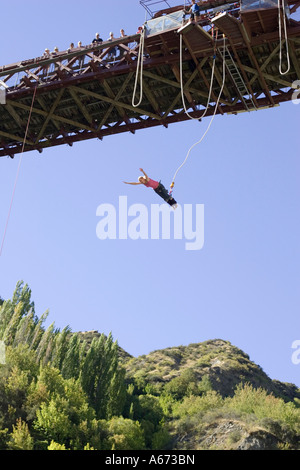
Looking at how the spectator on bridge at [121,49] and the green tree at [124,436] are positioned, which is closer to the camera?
the spectator on bridge at [121,49]

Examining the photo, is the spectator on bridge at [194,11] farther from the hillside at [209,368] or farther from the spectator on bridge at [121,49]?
the hillside at [209,368]

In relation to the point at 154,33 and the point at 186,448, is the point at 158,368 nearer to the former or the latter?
the point at 186,448

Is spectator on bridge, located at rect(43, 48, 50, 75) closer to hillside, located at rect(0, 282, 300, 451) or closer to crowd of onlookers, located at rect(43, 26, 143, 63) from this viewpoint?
crowd of onlookers, located at rect(43, 26, 143, 63)

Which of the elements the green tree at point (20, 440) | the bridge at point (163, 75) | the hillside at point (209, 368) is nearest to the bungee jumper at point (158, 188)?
the bridge at point (163, 75)

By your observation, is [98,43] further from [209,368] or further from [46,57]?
[209,368]

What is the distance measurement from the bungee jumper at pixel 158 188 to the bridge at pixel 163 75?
7.60 ft

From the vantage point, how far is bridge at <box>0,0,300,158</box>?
563 inches

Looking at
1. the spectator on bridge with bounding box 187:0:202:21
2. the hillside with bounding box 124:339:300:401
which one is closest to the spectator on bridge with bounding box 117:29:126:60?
the spectator on bridge with bounding box 187:0:202:21

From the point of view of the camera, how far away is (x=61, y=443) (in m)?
23.1

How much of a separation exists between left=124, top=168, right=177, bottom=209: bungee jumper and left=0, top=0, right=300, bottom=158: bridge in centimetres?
232

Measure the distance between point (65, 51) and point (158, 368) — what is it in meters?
47.6

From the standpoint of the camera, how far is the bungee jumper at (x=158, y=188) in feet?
47.3

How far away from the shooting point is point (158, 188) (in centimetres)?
1491
